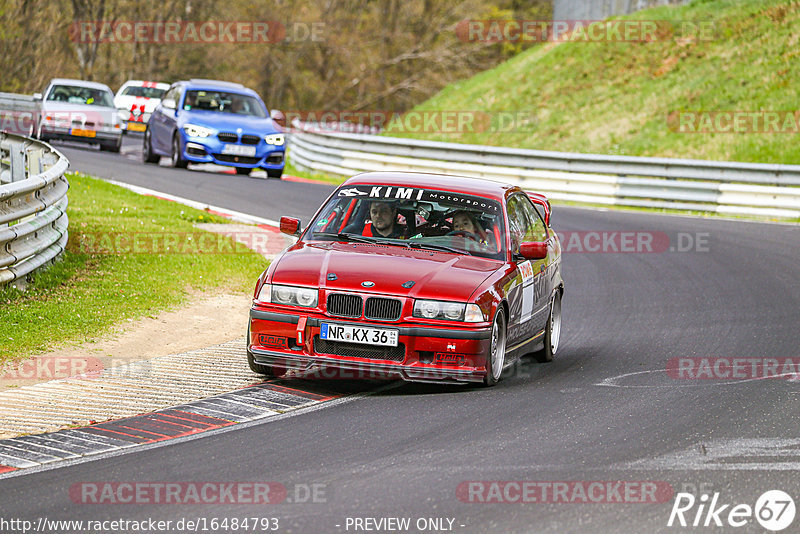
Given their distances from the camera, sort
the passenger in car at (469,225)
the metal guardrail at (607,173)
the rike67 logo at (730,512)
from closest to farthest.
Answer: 1. the rike67 logo at (730,512)
2. the passenger in car at (469,225)
3. the metal guardrail at (607,173)

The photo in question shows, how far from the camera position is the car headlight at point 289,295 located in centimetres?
835

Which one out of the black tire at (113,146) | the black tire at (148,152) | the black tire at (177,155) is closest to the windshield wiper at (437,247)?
the black tire at (177,155)

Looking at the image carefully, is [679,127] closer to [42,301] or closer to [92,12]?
[42,301]

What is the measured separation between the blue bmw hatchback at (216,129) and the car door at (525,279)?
46.7ft

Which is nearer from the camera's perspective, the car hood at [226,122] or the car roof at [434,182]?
the car roof at [434,182]

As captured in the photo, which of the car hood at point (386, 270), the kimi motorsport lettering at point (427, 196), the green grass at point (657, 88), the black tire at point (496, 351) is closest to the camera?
the car hood at point (386, 270)

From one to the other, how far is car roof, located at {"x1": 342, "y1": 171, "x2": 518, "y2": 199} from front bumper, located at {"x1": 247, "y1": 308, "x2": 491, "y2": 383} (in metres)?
1.70

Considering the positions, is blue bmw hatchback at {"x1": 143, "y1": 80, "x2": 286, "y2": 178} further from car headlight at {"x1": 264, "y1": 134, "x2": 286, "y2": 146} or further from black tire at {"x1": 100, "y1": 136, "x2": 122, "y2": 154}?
black tire at {"x1": 100, "y1": 136, "x2": 122, "y2": 154}

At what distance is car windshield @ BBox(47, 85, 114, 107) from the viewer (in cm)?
3130

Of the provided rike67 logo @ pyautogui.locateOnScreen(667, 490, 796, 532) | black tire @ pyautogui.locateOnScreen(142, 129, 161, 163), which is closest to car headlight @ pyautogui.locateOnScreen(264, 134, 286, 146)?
black tire @ pyautogui.locateOnScreen(142, 129, 161, 163)

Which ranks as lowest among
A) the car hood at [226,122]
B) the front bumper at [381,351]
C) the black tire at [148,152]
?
the black tire at [148,152]

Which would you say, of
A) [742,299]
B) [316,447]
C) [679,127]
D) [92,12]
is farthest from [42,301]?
[92,12]

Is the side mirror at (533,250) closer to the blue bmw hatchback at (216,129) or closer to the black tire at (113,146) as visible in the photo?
the blue bmw hatchback at (216,129)

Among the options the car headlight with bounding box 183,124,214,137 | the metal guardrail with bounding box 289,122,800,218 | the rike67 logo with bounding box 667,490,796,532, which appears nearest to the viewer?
the rike67 logo with bounding box 667,490,796,532
